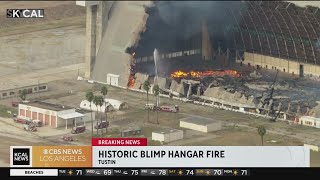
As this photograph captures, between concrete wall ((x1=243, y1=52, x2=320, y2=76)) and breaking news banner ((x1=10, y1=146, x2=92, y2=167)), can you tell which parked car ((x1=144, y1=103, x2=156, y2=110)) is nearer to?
concrete wall ((x1=243, y1=52, x2=320, y2=76))

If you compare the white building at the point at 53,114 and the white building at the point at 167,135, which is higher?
the white building at the point at 53,114

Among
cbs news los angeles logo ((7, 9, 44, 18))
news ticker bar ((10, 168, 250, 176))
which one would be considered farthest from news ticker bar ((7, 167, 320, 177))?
cbs news los angeles logo ((7, 9, 44, 18))

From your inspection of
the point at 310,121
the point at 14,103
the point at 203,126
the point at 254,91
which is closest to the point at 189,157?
the point at 203,126

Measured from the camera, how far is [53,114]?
447ft

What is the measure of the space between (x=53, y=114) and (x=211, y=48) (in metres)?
42.0

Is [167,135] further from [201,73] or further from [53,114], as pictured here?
[201,73]

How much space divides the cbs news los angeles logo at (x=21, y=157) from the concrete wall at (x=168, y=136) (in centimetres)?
2114

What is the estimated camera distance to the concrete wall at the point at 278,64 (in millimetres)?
163712

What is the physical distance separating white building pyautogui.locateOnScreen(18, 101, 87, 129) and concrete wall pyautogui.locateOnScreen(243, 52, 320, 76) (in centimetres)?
3738

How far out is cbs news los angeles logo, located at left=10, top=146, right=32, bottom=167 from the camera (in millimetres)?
109081

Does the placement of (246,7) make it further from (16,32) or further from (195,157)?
(195,157)

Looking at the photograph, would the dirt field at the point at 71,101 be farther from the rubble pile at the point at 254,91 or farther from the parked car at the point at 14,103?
the rubble pile at the point at 254,91

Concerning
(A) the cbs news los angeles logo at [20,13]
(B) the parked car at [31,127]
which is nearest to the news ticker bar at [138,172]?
(B) the parked car at [31,127]

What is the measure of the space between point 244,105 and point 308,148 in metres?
22.4
